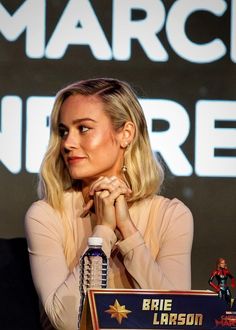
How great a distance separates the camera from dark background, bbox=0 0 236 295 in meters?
3.13

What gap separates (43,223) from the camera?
2.33m

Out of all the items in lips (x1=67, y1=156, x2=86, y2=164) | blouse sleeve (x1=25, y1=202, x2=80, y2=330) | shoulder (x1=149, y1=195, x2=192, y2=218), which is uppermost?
lips (x1=67, y1=156, x2=86, y2=164)

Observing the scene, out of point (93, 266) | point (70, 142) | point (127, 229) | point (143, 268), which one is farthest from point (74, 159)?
point (93, 266)

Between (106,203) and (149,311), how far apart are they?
79 cm

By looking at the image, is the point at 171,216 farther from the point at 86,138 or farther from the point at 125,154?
the point at 86,138

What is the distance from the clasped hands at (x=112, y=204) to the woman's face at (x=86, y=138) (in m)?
0.07

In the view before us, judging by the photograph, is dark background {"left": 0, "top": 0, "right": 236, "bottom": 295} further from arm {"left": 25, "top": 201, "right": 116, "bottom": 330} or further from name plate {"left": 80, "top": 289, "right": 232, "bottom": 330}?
name plate {"left": 80, "top": 289, "right": 232, "bottom": 330}

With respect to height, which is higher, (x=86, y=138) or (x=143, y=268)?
(x=86, y=138)

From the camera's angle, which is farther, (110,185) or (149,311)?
(110,185)

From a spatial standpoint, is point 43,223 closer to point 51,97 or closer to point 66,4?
point 51,97

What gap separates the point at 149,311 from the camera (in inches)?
58.7

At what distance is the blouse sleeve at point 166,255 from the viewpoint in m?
2.22

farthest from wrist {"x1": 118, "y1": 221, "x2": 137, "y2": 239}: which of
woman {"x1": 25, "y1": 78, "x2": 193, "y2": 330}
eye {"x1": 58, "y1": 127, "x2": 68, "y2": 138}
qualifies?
eye {"x1": 58, "y1": 127, "x2": 68, "y2": 138}

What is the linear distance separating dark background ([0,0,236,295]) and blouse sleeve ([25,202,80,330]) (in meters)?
0.77
